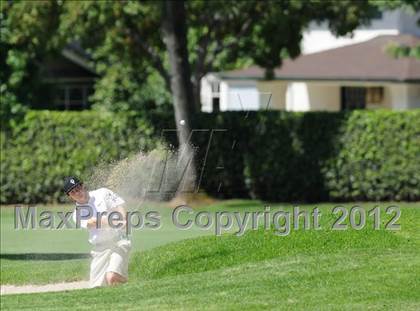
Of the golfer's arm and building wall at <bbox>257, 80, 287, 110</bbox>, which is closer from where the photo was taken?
the golfer's arm

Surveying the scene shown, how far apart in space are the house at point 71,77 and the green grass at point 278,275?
21210 mm

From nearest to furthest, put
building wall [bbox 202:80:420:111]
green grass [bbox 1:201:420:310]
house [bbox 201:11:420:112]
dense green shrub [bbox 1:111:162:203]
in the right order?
green grass [bbox 1:201:420:310], dense green shrub [bbox 1:111:162:203], house [bbox 201:11:420:112], building wall [bbox 202:80:420:111]

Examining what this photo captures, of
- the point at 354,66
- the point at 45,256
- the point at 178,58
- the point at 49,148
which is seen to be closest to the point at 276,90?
the point at 354,66

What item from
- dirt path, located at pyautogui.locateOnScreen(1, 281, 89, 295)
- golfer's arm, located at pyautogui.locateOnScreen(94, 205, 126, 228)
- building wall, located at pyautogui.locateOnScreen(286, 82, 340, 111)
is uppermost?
golfer's arm, located at pyautogui.locateOnScreen(94, 205, 126, 228)

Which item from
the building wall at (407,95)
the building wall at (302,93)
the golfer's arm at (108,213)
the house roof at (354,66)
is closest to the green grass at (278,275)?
→ the golfer's arm at (108,213)

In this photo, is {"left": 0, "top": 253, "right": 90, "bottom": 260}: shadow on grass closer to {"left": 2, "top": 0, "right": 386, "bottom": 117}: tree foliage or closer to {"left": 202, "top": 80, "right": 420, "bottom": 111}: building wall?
{"left": 2, "top": 0, "right": 386, "bottom": 117}: tree foliage

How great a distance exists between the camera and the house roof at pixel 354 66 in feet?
115

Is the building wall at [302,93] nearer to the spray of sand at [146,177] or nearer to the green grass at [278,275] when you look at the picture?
the spray of sand at [146,177]

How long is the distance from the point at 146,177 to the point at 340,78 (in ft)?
70.8

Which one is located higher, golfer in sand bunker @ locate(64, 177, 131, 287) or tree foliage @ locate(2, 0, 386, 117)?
tree foliage @ locate(2, 0, 386, 117)

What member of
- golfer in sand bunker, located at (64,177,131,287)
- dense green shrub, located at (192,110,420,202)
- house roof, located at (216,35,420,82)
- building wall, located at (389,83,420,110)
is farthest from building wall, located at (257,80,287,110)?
golfer in sand bunker, located at (64,177,131,287)

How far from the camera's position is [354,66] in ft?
119

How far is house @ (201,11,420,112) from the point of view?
35.3 metres

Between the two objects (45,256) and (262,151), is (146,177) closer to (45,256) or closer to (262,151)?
(45,256)
